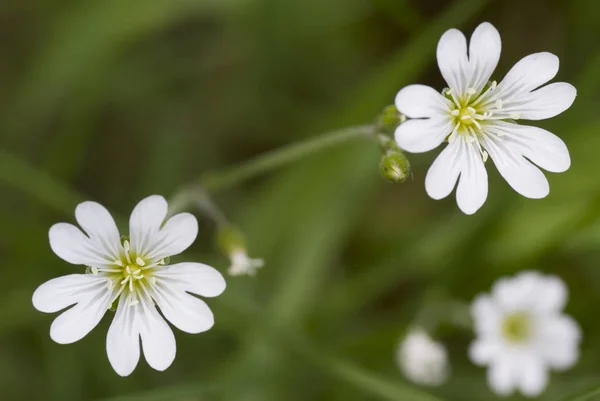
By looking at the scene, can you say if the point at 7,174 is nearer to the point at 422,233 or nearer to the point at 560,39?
the point at 422,233

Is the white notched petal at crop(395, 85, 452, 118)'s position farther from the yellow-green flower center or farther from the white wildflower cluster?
the yellow-green flower center

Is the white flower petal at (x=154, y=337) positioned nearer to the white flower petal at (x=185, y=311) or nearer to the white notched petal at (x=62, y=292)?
the white flower petal at (x=185, y=311)

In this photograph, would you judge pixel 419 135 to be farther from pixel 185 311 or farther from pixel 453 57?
pixel 185 311

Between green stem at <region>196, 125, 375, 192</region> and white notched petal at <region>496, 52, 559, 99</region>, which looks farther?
green stem at <region>196, 125, 375, 192</region>

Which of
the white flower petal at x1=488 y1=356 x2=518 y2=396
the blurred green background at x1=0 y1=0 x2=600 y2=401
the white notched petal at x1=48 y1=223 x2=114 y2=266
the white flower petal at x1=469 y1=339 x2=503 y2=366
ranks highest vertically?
the blurred green background at x1=0 y1=0 x2=600 y2=401

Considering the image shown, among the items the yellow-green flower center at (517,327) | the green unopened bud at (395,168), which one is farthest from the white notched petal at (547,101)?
the yellow-green flower center at (517,327)

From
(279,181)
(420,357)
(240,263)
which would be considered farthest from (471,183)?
(279,181)

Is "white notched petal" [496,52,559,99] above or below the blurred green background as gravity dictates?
below

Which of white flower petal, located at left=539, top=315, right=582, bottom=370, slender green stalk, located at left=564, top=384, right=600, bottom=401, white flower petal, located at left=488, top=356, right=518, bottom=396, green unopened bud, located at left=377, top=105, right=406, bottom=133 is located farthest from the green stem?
white flower petal, located at left=539, top=315, right=582, bottom=370
